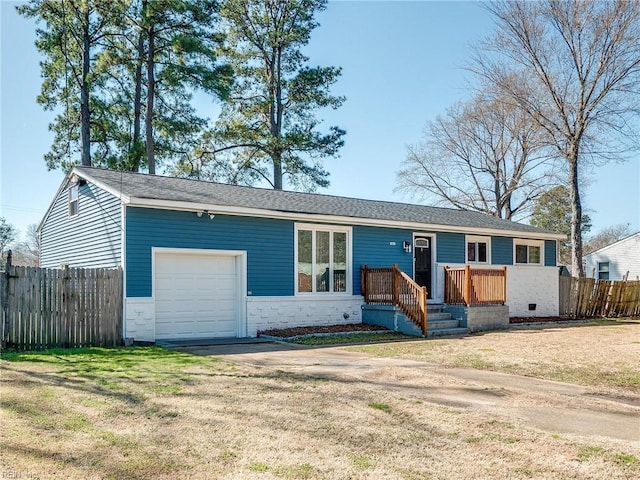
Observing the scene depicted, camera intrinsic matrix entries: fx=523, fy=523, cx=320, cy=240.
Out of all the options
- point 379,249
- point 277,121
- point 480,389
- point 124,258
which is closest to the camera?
point 480,389

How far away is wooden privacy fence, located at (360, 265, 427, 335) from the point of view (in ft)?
41.6

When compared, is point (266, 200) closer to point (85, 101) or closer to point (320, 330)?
point (320, 330)

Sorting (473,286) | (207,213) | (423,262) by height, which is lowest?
(473,286)

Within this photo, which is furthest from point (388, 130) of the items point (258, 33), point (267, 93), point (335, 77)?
point (258, 33)

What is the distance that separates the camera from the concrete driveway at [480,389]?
192 inches

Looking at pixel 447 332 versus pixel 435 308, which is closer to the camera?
pixel 447 332

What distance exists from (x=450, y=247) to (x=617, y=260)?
64.5 ft

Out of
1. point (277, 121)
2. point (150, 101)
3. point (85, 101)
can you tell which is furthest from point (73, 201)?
point (277, 121)

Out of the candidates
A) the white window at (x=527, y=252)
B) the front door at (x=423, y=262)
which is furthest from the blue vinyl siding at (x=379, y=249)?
the white window at (x=527, y=252)

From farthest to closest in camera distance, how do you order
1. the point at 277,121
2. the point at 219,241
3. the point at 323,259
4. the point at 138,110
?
the point at 277,121 < the point at 138,110 < the point at 323,259 < the point at 219,241

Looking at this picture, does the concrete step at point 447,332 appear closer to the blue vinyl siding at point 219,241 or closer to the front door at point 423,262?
the front door at point 423,262

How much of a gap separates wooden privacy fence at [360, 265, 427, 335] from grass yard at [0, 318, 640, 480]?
201 inches

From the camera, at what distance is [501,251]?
17.8m

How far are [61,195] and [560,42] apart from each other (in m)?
18.6
